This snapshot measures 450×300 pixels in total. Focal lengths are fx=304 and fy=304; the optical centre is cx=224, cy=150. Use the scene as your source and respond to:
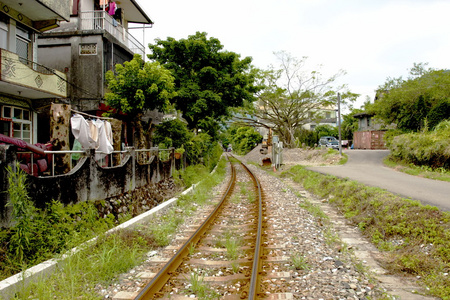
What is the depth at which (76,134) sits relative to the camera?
361 inches

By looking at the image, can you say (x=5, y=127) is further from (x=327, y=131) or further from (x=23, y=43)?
(x=327, y=131)

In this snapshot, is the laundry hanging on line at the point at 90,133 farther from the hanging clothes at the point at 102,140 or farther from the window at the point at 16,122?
the window at the point at 16,122

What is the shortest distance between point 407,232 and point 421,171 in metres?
9.60

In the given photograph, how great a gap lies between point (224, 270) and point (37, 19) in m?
13.5

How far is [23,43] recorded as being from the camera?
41.3 ft

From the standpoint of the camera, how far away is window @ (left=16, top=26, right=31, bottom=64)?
12195 mm

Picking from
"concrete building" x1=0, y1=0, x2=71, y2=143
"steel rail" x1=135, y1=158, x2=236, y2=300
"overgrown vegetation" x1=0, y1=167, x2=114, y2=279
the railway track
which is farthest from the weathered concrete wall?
"concrete building" x1=0, y1=0, x2=71, y2=143

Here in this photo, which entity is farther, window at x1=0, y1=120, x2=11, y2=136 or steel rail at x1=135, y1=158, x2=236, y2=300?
window at x1=0, y1=120, x2=11, y2=136

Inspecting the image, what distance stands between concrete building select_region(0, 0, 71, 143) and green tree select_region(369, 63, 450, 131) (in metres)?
20.3

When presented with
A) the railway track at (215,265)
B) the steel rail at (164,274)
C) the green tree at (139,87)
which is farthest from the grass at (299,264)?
the green tree at (139,87)

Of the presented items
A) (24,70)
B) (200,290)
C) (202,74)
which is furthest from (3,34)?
(200,290)

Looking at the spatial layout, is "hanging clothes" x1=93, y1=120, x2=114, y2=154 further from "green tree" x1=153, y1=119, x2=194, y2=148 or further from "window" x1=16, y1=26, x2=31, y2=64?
"window" x1=16, y1=26, x2=31, y2=64

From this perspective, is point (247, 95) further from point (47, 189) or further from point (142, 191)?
point (47, 189)

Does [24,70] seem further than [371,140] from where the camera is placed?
No
